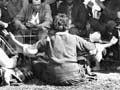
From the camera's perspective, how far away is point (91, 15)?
11391 mm

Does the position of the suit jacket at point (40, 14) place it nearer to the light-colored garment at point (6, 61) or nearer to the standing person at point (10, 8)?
the standing person at point (10, 8)

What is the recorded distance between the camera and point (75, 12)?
11.6 metres

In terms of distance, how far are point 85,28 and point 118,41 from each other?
38.2 inches

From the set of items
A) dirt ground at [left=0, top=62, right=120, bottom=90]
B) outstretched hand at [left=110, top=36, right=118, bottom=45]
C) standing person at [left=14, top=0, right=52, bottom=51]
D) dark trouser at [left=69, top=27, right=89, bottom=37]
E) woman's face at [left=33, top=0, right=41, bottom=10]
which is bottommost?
dirt ground at [left=0, top=62, right=120, bottom=90]

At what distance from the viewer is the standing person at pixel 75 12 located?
1127 centimetres

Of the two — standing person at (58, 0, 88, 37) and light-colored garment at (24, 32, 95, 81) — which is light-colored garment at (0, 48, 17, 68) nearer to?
light-colored garment at (24, 32, 95, 81)

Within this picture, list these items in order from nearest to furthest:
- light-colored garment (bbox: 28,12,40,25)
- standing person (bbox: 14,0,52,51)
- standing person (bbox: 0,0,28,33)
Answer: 1. standing person (bbox: 14,0,52,51)
2. light-colored garment (bbox: 28,12,40,25)
3. standing person (bbox: 0,0,28,33)

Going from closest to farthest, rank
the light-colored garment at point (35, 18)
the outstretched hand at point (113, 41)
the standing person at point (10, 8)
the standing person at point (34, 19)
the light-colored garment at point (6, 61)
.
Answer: the light-colored garment at point (6, 61), the outstretched hand at point (113, 41), the standing person at point (34, 19), the light-colored garment at point (35, 18), the standing person at point (10, 8)

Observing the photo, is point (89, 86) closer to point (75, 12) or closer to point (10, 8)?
point (75, 12)

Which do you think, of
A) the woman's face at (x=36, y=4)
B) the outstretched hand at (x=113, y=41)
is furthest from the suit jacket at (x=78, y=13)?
the outstretched hand at (x=113, y=41)

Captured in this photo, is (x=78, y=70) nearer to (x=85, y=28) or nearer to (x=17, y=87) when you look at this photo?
(x=17, y=87)

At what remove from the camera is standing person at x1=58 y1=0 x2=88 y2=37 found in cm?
1127

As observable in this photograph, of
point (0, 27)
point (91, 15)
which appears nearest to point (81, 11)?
point (91, 15)

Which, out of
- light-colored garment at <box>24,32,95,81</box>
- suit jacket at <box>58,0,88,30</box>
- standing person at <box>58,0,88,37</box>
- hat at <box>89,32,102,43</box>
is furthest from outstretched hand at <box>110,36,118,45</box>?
light-colored garment at <box>24,32,95,81</box>
